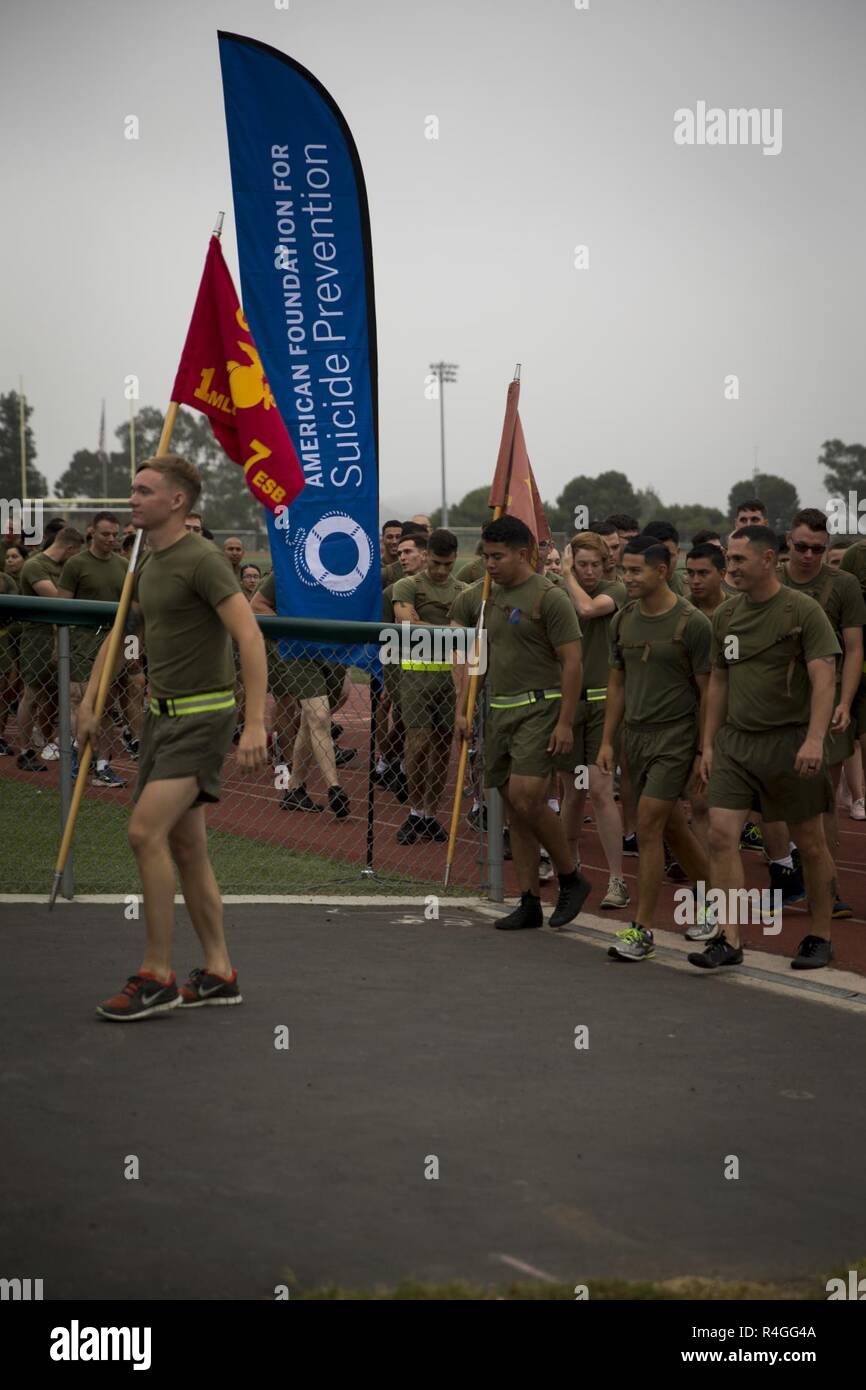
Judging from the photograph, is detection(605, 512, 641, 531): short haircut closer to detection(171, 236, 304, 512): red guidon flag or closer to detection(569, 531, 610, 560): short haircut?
detection(569, 531, 610, 560): short haircut

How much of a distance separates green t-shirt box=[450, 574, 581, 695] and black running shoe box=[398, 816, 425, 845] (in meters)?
2.31

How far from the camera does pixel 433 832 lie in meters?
10.8

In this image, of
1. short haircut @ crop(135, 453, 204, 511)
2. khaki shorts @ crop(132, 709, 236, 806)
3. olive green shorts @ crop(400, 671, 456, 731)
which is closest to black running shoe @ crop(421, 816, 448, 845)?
olive green shorts @ crop(400, 671, 456, 731)

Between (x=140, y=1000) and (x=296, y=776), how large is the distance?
4507 millimetres

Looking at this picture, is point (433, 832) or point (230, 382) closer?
point (230, 382)

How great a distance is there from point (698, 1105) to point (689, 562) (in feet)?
13.6

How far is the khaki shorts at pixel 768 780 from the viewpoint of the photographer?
24.7 ft

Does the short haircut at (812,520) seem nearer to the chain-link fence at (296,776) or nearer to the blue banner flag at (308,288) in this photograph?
the chain-link fence at (296,776)

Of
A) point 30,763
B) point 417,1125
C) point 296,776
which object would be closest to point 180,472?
point 417,1125

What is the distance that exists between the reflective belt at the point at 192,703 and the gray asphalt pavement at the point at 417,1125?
119cm

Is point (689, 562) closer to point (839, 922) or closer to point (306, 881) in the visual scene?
point (839, 922)

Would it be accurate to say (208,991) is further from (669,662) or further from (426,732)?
(426,732)

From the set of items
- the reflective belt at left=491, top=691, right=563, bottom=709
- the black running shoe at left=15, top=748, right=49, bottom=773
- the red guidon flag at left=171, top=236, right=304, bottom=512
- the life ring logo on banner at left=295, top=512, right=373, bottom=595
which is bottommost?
the black running shoe at left=15, top=748, right=49, bottom=773

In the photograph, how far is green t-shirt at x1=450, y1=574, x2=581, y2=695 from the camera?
8289 mm
